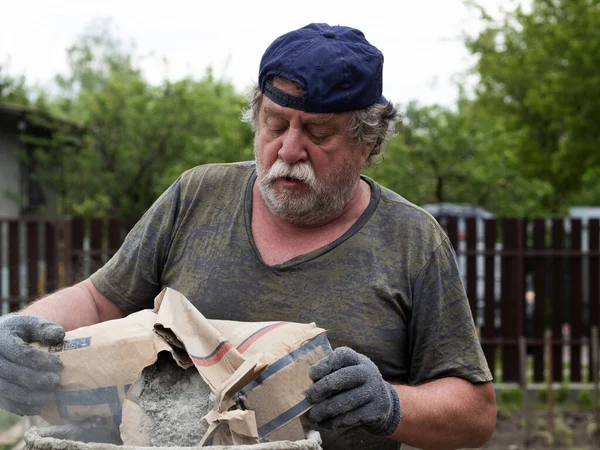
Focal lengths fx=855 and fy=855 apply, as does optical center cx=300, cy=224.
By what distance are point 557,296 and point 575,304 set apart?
20 centimetres

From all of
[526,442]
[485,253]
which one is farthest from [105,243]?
[526,442]

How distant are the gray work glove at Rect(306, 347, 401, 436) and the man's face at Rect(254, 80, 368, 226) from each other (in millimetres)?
586

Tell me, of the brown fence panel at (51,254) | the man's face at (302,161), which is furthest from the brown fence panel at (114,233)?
the man's face at (302,161)

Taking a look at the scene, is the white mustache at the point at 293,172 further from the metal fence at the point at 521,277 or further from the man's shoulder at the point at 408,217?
the metal fence at the point at 521,277

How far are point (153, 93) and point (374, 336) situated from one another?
11059 millimetres

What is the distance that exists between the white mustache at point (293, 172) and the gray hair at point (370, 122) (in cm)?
17

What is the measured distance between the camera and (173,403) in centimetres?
178

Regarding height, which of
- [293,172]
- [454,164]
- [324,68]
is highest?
[454,164]

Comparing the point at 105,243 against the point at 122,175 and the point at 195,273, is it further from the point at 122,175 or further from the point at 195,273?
the point at 195,273

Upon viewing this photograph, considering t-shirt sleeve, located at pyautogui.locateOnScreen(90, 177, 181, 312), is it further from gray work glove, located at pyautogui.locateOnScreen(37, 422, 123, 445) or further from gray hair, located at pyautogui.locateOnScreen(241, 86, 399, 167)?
gray work glove, located at pyautogui.locateOnScreen(37, 422, 123, 445)

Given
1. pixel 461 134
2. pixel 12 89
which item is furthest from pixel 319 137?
pixel 12 89

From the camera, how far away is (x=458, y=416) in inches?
88.0

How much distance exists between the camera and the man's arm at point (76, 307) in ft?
7.48

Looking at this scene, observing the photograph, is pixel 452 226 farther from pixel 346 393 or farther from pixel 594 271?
pixel 346 393
